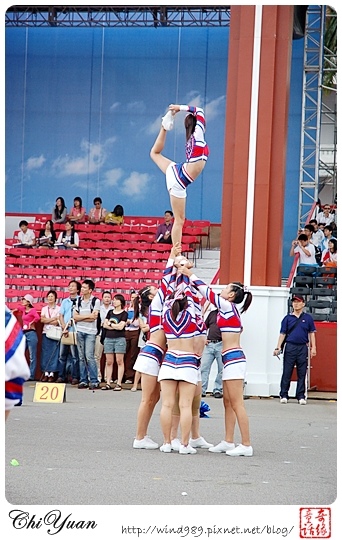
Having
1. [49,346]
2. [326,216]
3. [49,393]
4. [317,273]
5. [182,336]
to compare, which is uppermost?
[326,216]

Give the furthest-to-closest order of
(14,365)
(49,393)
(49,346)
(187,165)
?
1. (49,346)
2. (49,393)
3. (187,165)
4. (14,365)

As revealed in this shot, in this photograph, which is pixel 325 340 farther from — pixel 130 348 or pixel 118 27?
pixel 118 27

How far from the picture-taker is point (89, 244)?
21.6 m

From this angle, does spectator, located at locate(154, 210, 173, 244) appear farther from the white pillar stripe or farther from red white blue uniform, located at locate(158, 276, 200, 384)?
red white blue uniform, located at locate(158, 276, 200, 384)

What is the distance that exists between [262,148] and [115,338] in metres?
3.79

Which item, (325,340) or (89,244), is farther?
(89,244)

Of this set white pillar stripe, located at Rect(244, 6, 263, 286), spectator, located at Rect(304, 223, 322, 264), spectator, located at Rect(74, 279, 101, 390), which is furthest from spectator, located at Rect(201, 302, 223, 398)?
spectator, located at Rect(304, 223, 322, 264)

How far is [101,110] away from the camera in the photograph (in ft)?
86.9

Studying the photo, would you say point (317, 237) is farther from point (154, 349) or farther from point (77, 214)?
point (154, 349)

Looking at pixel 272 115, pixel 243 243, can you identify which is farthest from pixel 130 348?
pixel 272 115

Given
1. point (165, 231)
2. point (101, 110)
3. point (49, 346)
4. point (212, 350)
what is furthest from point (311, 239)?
point (101, 110)

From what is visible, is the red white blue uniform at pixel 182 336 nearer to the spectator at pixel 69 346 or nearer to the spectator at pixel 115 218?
the spectator at pixel 69 346

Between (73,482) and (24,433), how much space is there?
311cm
